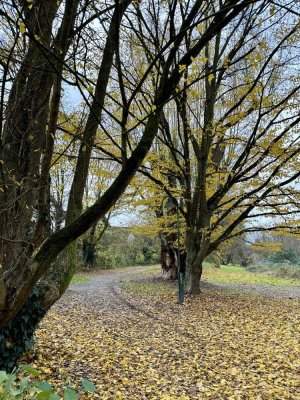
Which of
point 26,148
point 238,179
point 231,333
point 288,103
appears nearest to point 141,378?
point 231,333

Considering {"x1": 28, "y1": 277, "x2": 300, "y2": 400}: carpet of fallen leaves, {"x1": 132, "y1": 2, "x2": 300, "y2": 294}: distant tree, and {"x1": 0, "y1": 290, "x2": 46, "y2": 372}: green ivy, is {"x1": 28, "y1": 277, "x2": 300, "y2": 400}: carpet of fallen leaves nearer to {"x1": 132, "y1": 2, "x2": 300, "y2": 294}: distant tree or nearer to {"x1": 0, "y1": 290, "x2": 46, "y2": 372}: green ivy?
{"x1": 0, "y1": 290, "x2": 46, "y2": 372}: green ivy

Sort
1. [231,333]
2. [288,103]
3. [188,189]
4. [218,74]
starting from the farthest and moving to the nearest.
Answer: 1. [188,189]
2. [218,74]
3. [288,103]
4. [231,333]

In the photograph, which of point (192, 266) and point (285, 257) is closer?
point (192, 266)

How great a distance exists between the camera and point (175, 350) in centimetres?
578

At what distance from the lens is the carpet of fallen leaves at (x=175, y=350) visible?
168 inches

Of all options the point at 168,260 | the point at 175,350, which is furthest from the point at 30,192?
the point at 168,260

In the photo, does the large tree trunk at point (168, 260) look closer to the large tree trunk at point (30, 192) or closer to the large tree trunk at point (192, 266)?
the large tree trunk at point (192, 266)

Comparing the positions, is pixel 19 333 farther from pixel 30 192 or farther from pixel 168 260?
pixel 168 260

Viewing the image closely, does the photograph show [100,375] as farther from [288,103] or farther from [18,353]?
[288,103]

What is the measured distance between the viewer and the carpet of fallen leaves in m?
4.28

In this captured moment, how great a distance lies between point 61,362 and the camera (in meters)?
4.86

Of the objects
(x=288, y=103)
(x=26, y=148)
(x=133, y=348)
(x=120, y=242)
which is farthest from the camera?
(x=120, y=242)

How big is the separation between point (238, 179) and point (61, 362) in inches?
261

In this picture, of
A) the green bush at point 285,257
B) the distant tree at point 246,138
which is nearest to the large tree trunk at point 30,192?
the distant tree at point 246,138
